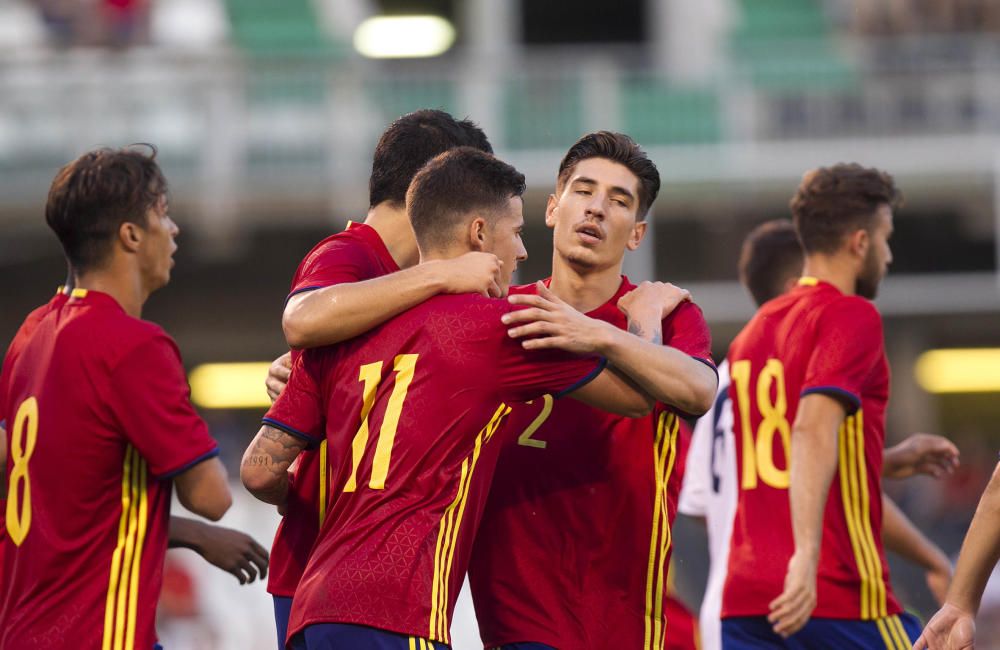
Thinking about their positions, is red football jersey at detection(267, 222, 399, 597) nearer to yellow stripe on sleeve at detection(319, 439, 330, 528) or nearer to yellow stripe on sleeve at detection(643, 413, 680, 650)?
yellow stripe on sleeve at detection(319, 439, 330, 528)

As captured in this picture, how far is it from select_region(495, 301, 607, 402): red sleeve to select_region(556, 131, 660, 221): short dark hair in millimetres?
828

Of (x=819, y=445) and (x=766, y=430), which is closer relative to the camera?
(x=819, y=445)

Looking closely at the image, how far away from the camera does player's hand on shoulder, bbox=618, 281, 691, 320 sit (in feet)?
14.0

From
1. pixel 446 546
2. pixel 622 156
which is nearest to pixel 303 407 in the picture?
pixel 446 546

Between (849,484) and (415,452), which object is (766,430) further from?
(415,452)

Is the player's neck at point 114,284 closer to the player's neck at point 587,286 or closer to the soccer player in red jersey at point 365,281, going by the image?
the soccer player in red jersey at point 365,281

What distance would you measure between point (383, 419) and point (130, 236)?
1.18 metres

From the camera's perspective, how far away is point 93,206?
445 centimetres

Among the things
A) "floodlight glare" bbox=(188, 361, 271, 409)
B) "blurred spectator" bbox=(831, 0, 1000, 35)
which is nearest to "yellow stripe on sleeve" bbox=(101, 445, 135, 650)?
"blurred spectator" bbox=(831, 0, 1000, 35)

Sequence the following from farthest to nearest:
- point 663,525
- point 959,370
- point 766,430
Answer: point 959,370, point 766,430, point 663,525

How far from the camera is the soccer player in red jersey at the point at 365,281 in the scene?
3857 mm

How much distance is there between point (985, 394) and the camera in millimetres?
22359

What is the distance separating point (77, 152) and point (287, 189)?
2562mm

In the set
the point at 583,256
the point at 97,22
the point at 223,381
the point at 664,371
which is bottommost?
the point at 223,381
